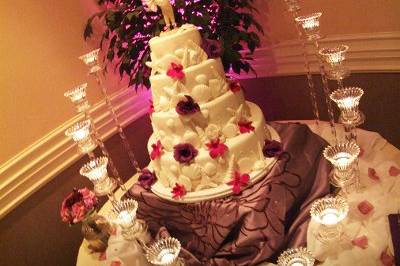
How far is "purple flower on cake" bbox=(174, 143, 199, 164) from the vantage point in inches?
85.0

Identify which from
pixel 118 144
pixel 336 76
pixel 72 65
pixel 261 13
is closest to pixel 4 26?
pixel 72 65

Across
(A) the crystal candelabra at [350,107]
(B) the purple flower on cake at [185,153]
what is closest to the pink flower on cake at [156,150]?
(B) the purple flower on cake at [185,153]

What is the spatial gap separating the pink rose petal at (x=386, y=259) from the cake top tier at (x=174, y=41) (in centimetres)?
146

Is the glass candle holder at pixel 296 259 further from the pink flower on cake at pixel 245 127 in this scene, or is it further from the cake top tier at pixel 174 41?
the cake top tier at pixel 174 41

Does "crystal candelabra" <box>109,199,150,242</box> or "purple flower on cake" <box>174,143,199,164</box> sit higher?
"purple flower on cake" <box>174,143,199,164</box>

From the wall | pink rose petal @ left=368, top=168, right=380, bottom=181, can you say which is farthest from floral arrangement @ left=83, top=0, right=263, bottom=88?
pink rose petal @ left=368, top=168, right=380, bottom=181

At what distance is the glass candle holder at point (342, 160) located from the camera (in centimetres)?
189

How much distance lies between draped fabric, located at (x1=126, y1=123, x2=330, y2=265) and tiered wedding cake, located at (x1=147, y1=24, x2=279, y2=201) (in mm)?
95

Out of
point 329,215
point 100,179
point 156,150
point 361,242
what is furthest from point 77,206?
point 361,242

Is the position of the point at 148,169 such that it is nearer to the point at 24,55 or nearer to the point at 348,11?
the point at 24,55

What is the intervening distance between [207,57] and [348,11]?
1320mm

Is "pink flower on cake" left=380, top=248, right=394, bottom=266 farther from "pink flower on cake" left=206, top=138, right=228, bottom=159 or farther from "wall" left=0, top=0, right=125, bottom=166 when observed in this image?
"wall" left=0, top=0, right=125, bottom=166

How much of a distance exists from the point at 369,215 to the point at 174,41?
4.71 ft

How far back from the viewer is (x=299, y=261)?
5.62ft
